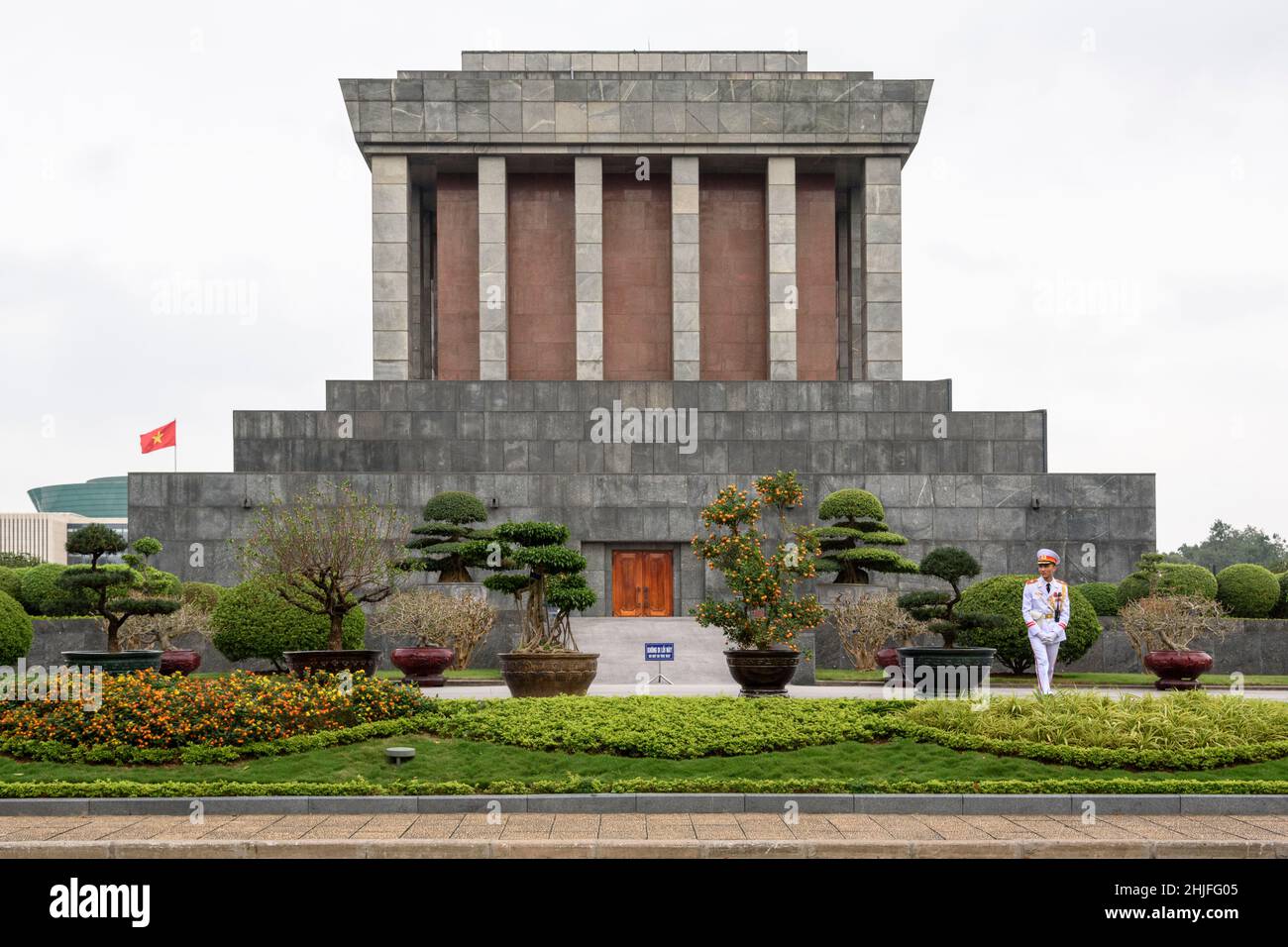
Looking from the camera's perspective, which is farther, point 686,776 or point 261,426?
point 261,426

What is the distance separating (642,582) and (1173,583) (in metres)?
13.3

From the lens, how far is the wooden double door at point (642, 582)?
3659 cm

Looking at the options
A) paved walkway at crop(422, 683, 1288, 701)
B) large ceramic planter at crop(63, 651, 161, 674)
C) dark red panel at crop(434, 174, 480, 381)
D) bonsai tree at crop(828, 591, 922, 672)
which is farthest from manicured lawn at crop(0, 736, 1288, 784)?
dark red panel at crop(434, 174, 480, 381)

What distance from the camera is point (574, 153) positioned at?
140 feet

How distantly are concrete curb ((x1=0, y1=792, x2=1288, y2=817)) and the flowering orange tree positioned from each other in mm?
9093

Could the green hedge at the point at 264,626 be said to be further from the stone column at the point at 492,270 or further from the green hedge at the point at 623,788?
the stone column at the point at 492,270

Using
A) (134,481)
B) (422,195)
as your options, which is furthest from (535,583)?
(422,195)

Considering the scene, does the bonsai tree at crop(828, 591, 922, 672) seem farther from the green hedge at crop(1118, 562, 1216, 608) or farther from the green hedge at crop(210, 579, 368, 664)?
the green hedge at crop(210, 579, 368, 664)

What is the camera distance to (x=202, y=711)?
597 inches

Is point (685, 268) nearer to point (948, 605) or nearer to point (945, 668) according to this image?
point (948, 605)

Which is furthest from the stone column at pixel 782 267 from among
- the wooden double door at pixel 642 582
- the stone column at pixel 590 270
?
the wooden double door at pixel 642 582

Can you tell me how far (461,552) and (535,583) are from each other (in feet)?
7.95

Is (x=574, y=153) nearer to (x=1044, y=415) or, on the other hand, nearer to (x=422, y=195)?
(x=422, y=195)

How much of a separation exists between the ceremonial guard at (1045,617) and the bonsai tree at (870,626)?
9.03m
